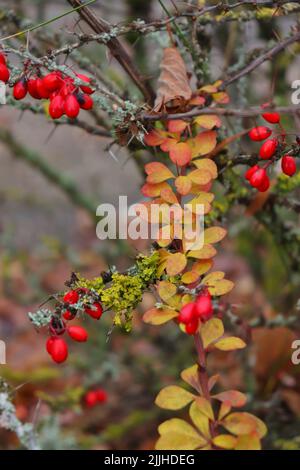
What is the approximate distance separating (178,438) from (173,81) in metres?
0.77

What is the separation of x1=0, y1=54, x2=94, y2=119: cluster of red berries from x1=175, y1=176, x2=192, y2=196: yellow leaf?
0.77 feet

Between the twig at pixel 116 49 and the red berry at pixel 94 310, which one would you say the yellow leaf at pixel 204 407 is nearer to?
the red berry at pixel 94 310

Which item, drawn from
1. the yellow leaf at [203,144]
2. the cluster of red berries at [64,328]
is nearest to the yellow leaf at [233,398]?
the cluster of red berries at [64,328]

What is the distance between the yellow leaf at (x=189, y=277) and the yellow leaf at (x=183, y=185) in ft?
0.54

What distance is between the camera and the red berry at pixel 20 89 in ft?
4.28

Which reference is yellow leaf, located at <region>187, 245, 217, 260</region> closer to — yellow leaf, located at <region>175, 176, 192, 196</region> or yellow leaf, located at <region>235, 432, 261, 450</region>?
yellow leaf, located at <region>175, 176, 192, 196</region>

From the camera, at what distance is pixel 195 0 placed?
1713 millimetres

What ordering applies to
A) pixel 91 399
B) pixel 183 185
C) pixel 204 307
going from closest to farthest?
pixel 204 307
pixel 183 185
pixel 91 399

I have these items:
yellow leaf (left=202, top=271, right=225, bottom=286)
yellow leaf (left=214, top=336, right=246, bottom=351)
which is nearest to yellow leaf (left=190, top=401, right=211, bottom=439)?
yellow leaf (left=214, top=336, right=246, bottom=351)

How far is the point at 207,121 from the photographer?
1.41 m

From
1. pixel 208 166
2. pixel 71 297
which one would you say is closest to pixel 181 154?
pixel 208 166

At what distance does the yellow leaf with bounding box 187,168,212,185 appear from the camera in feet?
4.41

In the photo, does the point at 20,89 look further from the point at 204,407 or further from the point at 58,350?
the point at 204,407

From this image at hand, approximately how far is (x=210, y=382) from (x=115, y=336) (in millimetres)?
1872
